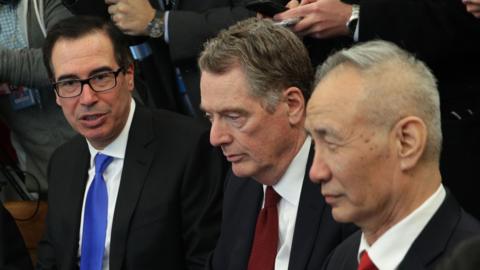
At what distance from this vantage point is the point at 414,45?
3.34 m

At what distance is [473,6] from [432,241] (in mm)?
1162

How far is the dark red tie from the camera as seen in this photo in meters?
3.06

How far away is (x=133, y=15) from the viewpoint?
3.96 metres

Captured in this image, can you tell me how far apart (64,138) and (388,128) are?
9.33ft

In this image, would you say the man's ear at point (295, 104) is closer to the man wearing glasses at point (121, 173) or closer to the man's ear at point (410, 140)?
the man wearing glasses at point (121, 173)

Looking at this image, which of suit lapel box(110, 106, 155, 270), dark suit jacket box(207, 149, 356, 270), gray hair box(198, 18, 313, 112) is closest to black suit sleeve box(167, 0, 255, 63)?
suit lapel box(110, 106, 155, 270)

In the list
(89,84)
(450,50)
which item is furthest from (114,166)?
(450,50)

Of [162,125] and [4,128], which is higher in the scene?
[162,125]

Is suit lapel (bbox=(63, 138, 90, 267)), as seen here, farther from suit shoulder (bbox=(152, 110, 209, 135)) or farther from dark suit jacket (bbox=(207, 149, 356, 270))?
dark suit jacket (bbox=(207, 149, 356, 270))

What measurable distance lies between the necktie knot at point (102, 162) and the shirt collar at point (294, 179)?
1011 millimetres

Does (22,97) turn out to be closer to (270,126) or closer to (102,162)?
(102,162)

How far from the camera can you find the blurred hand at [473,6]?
3.06m

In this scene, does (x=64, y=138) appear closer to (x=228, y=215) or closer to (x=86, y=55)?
(x=86, y=55)

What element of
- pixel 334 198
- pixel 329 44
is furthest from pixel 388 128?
pixel 329 44
